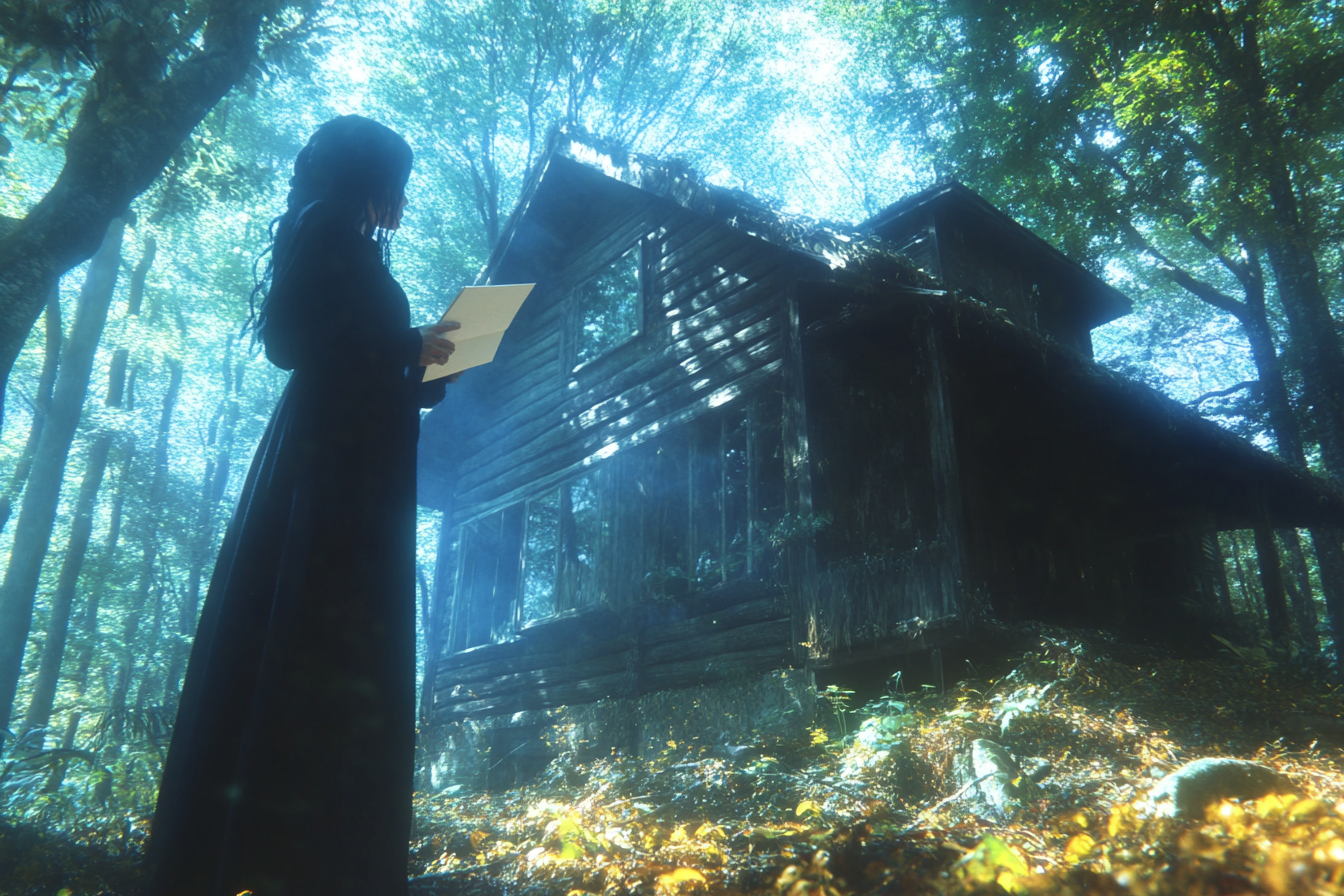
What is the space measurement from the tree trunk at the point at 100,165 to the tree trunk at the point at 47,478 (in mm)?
7320

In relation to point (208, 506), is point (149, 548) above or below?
below

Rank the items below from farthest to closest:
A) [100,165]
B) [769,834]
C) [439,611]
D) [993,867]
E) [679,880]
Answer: [439,611], [100,165], [769,834], [679,880], [993,867]

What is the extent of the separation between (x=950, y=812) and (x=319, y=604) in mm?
2888

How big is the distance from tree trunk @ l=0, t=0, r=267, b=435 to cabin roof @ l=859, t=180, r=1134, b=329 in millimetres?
7516

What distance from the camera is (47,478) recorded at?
1378 cm

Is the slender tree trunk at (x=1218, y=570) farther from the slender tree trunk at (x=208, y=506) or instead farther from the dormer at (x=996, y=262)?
the slender tree trunk at (x=208, y=506)

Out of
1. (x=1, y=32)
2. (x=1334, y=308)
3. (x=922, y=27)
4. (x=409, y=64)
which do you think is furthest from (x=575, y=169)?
(x=1334, y=308)

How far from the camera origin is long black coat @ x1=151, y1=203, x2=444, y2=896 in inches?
73.4

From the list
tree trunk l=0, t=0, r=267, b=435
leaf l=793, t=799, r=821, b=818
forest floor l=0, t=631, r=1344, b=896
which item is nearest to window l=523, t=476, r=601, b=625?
forest floor l=0, t=631, r=1344, b=896

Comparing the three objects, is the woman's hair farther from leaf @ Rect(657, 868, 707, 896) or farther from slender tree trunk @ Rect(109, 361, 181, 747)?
slender tree trunk @ Rect(109, 361, 181, 747)

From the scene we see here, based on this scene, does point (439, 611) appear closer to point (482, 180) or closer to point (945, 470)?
point (945, 470)

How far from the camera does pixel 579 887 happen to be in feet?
9.00

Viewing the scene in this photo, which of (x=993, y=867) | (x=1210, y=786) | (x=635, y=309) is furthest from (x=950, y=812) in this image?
(x=635, y=309)

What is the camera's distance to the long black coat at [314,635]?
186 cm
